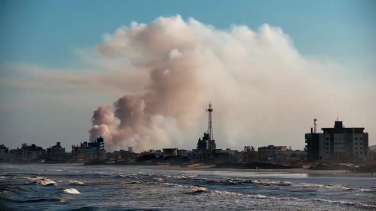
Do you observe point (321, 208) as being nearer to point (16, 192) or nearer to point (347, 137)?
point (16, 192)

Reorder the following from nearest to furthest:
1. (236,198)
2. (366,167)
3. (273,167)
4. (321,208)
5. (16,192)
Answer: (321,208), (236,198), (16,192), (366,167), (273,167)

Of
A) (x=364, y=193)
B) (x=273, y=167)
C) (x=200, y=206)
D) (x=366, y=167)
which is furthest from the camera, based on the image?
(x=273, y=167)

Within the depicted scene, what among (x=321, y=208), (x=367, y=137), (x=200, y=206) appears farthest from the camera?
(x=367, y=137)

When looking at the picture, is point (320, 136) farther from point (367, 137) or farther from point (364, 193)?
point (364, 193)

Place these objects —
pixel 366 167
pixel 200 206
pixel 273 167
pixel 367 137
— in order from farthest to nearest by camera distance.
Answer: pixel 367 137
pixel 273 167
pixel 366 167
pixel 200 206

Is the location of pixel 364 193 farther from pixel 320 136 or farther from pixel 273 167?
pixel 320 136

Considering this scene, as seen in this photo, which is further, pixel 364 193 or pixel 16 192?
pixel 16 192

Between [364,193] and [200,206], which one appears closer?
[200,206]

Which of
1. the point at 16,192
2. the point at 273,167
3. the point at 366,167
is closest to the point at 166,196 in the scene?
the point at 16,192

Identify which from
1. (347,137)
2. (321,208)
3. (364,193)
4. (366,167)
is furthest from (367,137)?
(321,208)
